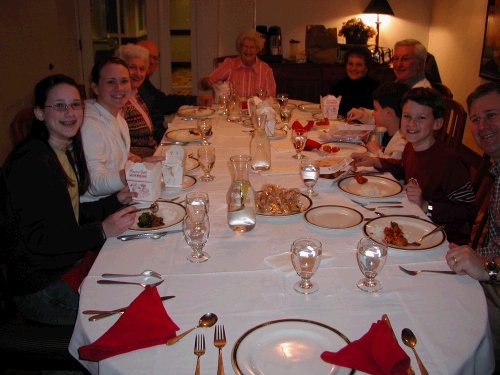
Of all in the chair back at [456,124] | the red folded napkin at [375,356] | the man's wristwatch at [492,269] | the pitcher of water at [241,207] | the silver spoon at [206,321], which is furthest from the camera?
the chair back at [456,124]

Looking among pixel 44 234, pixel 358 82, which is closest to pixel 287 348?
pixel 44 234

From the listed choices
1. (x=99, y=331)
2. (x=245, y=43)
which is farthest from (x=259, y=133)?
(x=245, y=43)

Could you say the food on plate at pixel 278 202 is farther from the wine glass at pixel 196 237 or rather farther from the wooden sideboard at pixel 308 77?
the wooden sideboard at pixel 308 77

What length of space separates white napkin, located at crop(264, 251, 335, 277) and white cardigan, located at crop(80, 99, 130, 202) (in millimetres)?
A: 956

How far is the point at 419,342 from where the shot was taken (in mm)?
1024

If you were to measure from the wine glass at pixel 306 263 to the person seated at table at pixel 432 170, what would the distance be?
76 cm

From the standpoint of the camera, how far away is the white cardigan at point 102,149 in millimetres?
2064

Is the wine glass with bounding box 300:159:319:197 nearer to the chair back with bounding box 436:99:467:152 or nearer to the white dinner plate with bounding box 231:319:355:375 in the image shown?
the white dinner plate with bounding box 231:319:355:375

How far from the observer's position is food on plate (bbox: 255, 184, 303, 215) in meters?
1.69

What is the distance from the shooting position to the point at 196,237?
54.1 inches

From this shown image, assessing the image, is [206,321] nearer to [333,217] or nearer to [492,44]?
[333,217]

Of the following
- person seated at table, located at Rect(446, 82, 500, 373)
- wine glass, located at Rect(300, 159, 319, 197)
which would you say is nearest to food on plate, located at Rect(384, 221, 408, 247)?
person seated at table, located at Rect(446, 82, 500, 373)

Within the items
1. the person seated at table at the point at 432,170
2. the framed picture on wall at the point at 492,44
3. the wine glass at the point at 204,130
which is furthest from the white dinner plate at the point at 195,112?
the framed picture on wall at the point at 492,44

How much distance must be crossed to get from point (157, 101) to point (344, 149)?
74.2 inches
